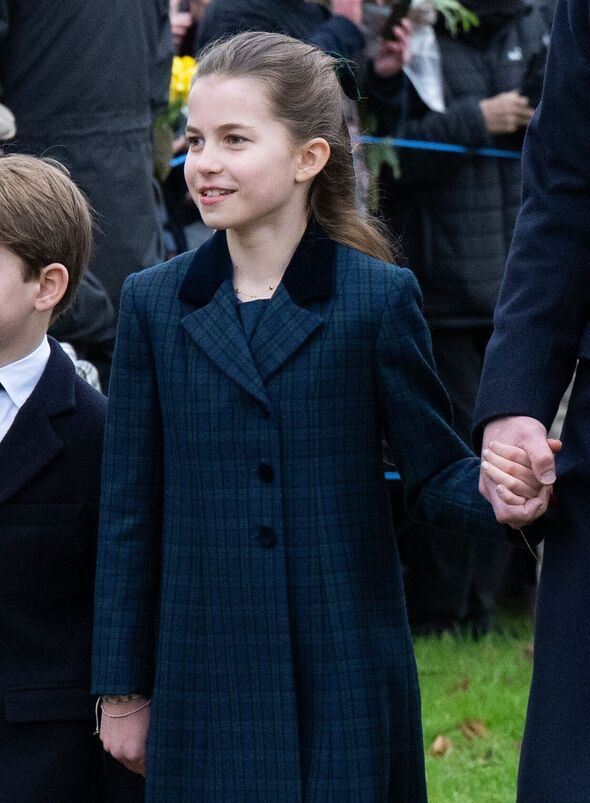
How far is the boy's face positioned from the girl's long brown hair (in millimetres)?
512

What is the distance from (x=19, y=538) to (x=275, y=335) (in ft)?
2.03

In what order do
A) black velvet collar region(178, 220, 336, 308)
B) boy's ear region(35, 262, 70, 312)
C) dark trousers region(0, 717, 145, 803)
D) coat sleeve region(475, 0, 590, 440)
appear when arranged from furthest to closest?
boy's ear region(35, 262, 70, 312), dark trousers region(0, 717, 145, 803), black velvet collar region(178, 220, 336, 308), coat sleeve region(475, 0, 590, 440)

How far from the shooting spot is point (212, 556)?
2811 mm

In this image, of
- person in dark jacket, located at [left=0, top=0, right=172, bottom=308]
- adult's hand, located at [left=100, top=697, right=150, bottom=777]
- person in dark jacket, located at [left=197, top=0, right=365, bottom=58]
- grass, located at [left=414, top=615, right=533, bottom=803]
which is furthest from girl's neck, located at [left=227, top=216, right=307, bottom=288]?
person in dark jacket, located at [left=197, top=0, right=365, bottom=58]

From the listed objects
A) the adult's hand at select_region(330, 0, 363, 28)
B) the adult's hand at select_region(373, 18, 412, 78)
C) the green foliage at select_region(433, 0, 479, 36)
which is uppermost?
the adult's hand at select_region(330, 0, 363, 28)

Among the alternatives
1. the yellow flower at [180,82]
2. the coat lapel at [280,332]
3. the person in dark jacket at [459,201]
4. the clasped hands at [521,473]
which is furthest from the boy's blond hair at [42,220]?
the yellow flower at [180,82]

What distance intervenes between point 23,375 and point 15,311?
126mm

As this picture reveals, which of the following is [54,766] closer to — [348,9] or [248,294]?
[248,294]

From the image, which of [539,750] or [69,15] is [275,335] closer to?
[539,750]

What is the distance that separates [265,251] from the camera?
2889mm

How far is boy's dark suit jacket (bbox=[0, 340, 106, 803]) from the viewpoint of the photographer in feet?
9.69

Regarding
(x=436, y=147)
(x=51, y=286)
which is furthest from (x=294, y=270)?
(x=436, y=147)

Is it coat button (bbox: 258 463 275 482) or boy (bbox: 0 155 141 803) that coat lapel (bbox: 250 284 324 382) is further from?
boy (bbox: 0 155 141 803)

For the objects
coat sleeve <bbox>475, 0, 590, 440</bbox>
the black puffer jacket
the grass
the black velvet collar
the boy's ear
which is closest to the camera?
coat sleeve <bbox>475, 0, 590, 440</bbox>
